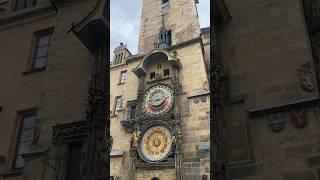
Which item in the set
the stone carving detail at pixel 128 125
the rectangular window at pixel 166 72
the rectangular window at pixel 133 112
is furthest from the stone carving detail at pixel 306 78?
the rectangular window at pixel 166 72

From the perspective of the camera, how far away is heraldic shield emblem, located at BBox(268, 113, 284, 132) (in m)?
7.08

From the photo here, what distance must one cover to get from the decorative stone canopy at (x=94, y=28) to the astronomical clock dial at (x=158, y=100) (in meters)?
16.5

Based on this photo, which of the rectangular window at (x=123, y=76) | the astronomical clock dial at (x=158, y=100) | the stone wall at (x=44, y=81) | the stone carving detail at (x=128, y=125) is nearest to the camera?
the stone wall at (x=44, y=81)

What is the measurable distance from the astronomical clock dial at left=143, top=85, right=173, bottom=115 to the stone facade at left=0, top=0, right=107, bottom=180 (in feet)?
49.7

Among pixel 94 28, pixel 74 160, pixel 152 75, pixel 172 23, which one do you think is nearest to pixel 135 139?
pixel 152 75

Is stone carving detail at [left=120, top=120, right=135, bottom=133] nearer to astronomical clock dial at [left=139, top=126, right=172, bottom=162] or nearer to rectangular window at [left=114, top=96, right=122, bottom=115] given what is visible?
astronomical clock dial at [left=139, top=126, right=172, bottom=162]

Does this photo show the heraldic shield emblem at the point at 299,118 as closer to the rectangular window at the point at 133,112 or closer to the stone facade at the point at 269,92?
the stone facade at the point at 269,92

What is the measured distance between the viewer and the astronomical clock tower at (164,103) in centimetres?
2366

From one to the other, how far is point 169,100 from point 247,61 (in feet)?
60.2

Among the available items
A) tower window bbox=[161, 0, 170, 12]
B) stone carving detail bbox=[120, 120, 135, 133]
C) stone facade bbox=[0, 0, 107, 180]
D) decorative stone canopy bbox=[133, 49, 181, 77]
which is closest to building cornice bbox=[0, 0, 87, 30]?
stone facade bbox=[0, 0, 107, 180]

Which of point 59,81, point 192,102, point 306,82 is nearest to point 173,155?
point 192,102

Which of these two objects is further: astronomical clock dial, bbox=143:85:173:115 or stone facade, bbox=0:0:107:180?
astronomical clock dial, bbox=143:85:173:115

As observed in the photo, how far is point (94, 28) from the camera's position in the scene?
31.0ft

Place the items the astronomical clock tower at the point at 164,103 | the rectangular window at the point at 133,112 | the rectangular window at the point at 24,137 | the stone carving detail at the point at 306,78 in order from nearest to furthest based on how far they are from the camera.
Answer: the stone carving detail at the point at 306,78 → the rectangular window at the point at 24,137 → the astronomical clock tower at the point at 164,103 → the rectangular window at the point at 133,112
